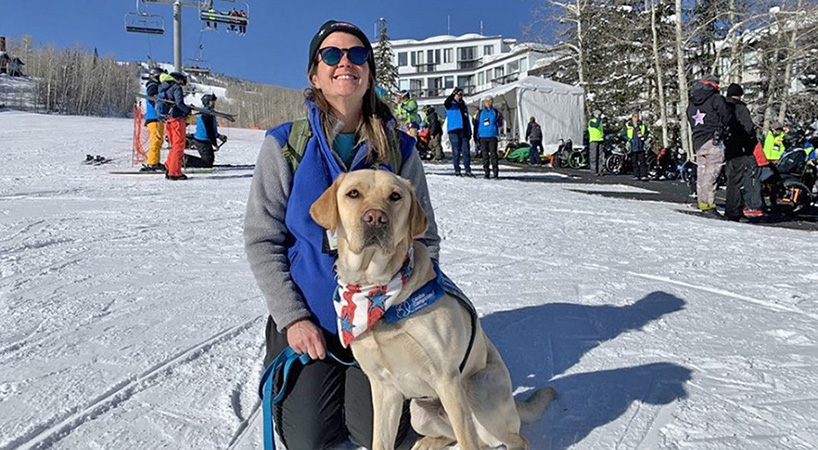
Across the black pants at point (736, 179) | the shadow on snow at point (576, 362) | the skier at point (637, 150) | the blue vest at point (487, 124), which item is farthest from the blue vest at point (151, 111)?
the skier at point (637, 150)

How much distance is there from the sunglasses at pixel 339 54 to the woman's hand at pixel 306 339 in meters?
1.09

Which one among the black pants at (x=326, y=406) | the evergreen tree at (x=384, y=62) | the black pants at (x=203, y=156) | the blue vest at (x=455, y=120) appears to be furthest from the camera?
the evergreen tree at (x=384, y=62)

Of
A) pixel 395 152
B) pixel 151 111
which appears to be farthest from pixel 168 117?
pixel 395 152

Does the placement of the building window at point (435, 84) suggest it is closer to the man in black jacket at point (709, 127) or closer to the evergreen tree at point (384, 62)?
the evergreen tree at point (384, 62)

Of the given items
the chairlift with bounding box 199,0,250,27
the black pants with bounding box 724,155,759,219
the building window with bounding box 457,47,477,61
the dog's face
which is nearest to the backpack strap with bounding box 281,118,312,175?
the dog's face

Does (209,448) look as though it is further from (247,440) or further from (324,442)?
(324,442)

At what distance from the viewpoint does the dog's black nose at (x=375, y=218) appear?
5.96 feet

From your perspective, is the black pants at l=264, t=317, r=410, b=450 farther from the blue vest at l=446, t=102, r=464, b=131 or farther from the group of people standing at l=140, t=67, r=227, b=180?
the blue vest at l=446, t=102, r=464, b=131

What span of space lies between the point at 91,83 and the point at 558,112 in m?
43.3

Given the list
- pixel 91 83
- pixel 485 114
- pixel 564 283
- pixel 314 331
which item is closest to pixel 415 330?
pixel 314 331

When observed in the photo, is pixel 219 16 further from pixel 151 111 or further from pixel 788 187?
pixel 788 187

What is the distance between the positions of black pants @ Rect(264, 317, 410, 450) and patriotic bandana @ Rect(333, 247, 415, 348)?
17.5 inches

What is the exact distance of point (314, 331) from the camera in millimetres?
2158

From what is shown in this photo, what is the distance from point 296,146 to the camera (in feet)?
7.73
